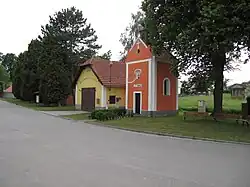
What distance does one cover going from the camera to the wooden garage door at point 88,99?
42.2m

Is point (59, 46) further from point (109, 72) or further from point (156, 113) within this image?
point (156, 113)

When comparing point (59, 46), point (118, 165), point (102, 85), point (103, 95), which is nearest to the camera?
point (118, 165)

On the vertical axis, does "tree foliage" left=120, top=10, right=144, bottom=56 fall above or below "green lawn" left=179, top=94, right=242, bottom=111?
above

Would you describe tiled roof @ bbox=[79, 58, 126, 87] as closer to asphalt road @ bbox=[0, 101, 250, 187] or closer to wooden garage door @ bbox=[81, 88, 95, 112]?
wooden garage door @ bbox=[81, 88, 95, 112]

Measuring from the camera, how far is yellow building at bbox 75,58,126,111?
39.9m

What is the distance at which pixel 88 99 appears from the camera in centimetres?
4331

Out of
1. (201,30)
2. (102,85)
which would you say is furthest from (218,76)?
(102,85)

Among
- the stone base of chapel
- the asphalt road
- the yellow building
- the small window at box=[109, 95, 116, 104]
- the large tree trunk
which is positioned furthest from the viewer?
the small window at box=[109, 95, 116, 104]

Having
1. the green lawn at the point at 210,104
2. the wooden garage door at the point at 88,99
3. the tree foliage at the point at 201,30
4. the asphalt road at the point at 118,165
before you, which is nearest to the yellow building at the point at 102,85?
the wooden garage door at the point at 88,99

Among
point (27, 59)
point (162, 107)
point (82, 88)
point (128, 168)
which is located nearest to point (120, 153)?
point (128, 168)

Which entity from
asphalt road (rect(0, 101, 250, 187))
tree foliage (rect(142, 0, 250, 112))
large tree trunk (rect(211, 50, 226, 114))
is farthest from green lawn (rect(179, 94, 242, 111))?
asphalt road (rect(0, 101, 250, 187))

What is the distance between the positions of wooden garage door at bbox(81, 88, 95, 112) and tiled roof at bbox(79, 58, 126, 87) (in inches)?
98.2

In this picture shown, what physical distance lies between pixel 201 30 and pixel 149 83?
1116cm

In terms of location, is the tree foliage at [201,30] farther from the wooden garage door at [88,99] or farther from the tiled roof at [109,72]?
the wooden garage door at [88,99]
